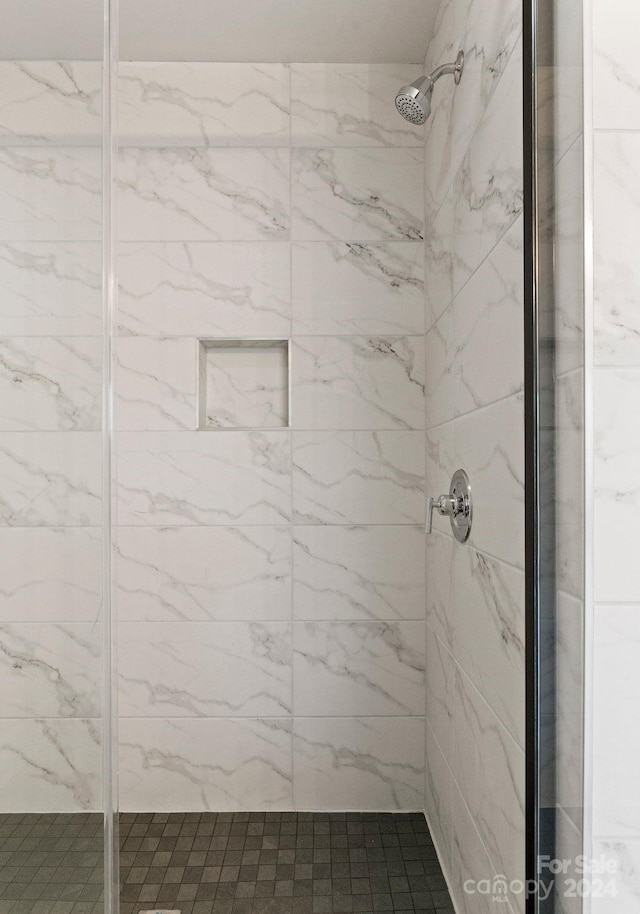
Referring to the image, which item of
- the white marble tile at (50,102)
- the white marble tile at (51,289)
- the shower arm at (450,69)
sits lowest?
the white marble tile at (51,289)

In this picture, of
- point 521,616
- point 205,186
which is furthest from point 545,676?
point 205,186

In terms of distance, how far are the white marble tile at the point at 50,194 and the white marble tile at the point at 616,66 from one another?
2.14 ft

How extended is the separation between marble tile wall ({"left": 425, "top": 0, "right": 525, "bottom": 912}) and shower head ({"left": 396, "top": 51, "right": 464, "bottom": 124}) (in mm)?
49

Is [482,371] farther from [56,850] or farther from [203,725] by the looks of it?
[203,725]

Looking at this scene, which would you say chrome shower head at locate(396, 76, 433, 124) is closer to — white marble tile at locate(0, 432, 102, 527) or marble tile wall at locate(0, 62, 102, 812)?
marble tile wall at locate(0, 62, 102, 812)

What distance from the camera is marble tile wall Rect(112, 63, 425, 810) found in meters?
2.18

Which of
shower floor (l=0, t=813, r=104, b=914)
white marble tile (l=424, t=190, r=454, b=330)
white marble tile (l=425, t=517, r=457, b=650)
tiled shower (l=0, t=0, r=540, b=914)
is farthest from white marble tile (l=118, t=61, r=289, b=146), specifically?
shower floor (l=0, t=813, r=104, b=914)

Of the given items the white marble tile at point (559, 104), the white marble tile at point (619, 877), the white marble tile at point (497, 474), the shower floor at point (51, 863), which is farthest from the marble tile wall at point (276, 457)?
the white marble tile at point (619, 877)

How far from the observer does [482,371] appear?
4.75ft

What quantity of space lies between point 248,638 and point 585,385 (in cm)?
157

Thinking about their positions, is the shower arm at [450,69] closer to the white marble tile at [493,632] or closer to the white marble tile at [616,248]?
the white marble tile at [616,248]

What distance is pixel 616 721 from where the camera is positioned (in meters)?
0.82

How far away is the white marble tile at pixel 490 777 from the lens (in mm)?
1184

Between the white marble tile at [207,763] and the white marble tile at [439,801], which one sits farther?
the white marble tile at [207,763]
